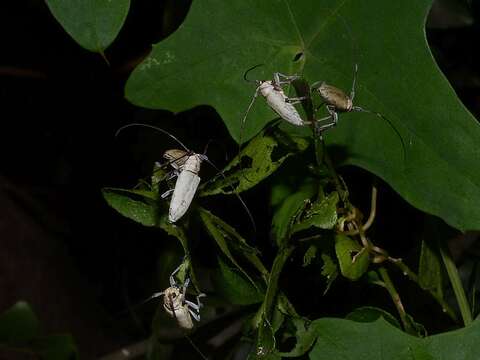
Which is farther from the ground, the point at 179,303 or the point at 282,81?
the point at 282,81

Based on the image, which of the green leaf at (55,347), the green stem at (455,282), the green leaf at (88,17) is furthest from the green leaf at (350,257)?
the green leaf at (55,347)

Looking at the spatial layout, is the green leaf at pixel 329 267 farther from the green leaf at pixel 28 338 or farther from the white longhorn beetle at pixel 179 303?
the green leaf at pixel 28 338

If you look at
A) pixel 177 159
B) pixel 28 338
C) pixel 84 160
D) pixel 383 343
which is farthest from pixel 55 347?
pixel 383 343

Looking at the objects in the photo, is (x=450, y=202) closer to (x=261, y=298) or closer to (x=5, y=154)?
(x=261, y=298)

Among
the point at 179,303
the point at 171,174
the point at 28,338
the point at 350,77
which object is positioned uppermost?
the point at 350,77

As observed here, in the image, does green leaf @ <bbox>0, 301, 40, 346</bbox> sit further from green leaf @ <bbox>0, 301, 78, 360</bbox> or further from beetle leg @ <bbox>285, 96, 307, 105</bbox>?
beetle leg @ <bbox>285, 96, 307, 105</bbox>

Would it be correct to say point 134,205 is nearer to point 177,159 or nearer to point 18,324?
point 177,159
